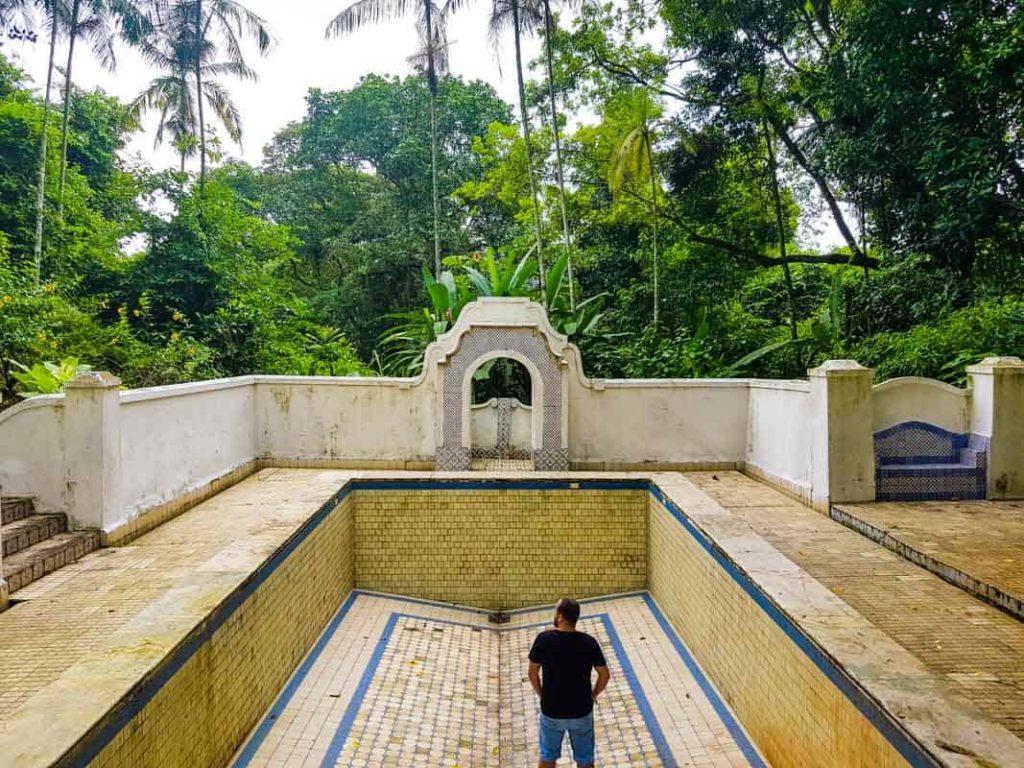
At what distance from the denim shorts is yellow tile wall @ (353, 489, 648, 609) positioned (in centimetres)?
331

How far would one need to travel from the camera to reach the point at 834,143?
29.8 ft

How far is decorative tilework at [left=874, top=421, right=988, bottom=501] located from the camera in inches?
247

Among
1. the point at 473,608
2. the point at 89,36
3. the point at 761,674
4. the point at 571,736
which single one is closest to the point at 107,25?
the point at 89,36

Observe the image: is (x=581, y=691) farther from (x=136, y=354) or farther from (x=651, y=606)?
(x=136, y=354)

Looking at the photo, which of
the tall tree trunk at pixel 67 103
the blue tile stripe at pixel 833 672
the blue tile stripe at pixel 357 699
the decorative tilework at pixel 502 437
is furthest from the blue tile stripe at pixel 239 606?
the tall tree trunk at pixel 67 103

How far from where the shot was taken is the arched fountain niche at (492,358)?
8.31 metres

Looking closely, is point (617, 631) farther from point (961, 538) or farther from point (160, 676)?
point (160, 676)

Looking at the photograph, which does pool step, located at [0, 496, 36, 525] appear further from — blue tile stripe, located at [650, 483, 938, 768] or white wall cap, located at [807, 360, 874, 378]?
white wall cap, located at [807, 360, 874, 378]

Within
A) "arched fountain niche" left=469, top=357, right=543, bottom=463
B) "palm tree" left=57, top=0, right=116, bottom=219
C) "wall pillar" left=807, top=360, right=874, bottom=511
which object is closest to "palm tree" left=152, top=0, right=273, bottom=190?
"palm tree" left=57, top=0, right=116, bottom=219

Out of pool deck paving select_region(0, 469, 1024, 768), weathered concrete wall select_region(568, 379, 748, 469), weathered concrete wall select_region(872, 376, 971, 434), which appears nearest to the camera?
pool deck paving select_region(0, 469, 1024, 768)

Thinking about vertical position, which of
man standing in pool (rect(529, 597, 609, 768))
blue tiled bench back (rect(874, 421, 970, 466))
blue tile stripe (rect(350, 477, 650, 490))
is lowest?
man standing in pool (rect(529, 597, 609, 768))

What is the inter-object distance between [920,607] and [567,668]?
83.3 inches

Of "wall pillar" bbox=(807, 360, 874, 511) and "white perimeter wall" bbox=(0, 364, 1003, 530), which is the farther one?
"white perimeter wall" bbox=(0, 364, 1003, 530)

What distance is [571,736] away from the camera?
347 cm
